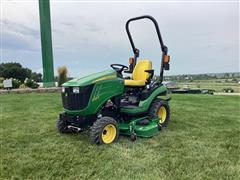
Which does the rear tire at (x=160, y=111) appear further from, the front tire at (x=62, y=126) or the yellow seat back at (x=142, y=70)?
the front tire at (x=62, y=126)

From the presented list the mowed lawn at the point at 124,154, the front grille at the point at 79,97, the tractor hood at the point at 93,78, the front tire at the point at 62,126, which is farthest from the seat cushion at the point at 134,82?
the front tire at the point at 62,126

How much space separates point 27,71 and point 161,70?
28.0 meters

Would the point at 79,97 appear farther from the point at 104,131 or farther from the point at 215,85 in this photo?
the point at 215,85

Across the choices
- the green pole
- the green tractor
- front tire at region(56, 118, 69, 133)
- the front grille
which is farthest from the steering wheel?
the green pole

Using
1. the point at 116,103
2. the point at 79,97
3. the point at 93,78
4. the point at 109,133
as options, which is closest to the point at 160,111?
the point at 116,103

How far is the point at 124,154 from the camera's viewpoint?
3244 millimetres

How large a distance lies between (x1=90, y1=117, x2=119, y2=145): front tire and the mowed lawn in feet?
0.38

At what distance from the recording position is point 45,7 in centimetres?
1244

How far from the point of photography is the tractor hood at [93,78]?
3.59 metres

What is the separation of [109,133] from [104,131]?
9cm

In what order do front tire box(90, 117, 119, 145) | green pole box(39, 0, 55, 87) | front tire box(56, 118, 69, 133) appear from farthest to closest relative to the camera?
green pole box(39, 0, 55, 87) < front tire box(56, 118, 69, 133) < front tire box(90, 117, 119, 145)

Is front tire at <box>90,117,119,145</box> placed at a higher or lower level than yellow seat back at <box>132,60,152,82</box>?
lower

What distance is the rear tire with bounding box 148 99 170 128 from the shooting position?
435 centimetres

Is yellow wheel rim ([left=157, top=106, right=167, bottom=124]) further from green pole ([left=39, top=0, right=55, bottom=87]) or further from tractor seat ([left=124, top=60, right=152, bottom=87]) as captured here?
green pole ([left=39, top=0, right=55, bottom=87])
